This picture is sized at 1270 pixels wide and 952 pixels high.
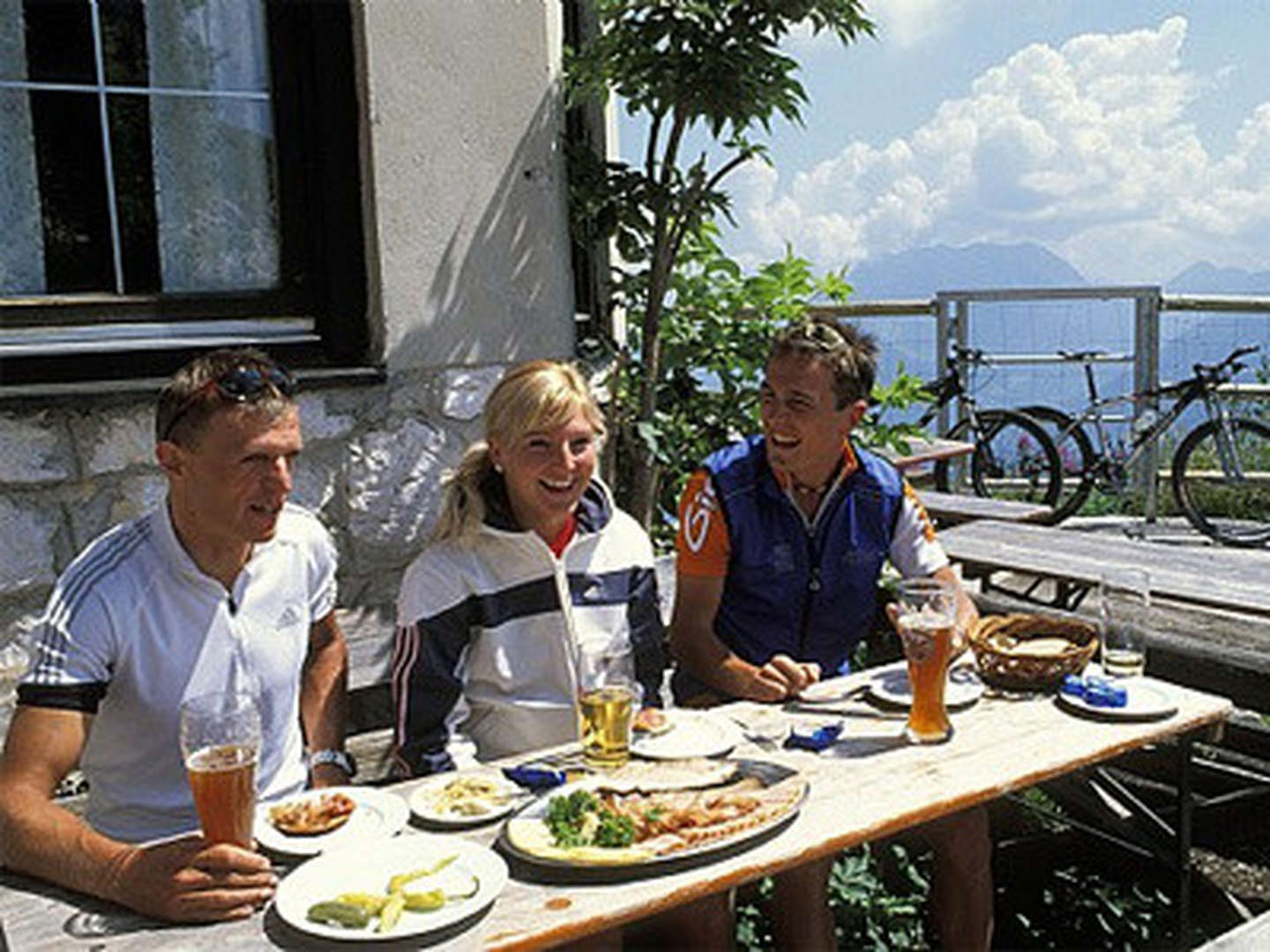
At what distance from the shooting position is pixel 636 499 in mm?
4898

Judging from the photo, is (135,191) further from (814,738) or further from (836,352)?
(814,738)

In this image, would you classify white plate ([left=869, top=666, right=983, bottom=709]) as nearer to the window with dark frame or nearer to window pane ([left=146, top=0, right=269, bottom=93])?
the window with dark frame

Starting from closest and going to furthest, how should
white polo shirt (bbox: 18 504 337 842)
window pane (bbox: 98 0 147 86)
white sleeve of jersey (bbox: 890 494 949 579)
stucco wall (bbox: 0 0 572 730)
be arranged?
white polo shirt (bbox: 18 504 337 842) → white sleeve of jersey (bbox: 890 494 949 579) → window pane (bbox: 98 0 147 86) → stucco wall (bbox: 0 0 572 730)

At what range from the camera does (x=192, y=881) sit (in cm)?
151

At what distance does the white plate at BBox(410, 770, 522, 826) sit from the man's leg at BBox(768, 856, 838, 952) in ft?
2.05

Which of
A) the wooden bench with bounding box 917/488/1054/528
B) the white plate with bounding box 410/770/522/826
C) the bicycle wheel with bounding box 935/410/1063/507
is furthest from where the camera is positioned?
the bicycle wheel with bounding box 935/410/1063/507

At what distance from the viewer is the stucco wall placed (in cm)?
404

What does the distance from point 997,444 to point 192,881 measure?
7.40m

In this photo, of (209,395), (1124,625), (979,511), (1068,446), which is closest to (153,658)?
(209,395)

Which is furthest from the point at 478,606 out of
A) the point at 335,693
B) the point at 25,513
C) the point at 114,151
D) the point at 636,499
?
the point at 636,499

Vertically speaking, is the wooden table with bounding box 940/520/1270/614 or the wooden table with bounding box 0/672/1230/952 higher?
the wooden table with bounding box 0/672/1230/952

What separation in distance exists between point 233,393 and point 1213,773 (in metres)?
3.26

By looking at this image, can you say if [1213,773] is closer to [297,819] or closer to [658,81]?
[658,81]

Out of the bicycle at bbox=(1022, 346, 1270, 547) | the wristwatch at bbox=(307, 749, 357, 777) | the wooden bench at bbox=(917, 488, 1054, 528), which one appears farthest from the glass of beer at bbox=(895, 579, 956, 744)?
the bicycle at bbox=(1022, 346, 1270, 547)
